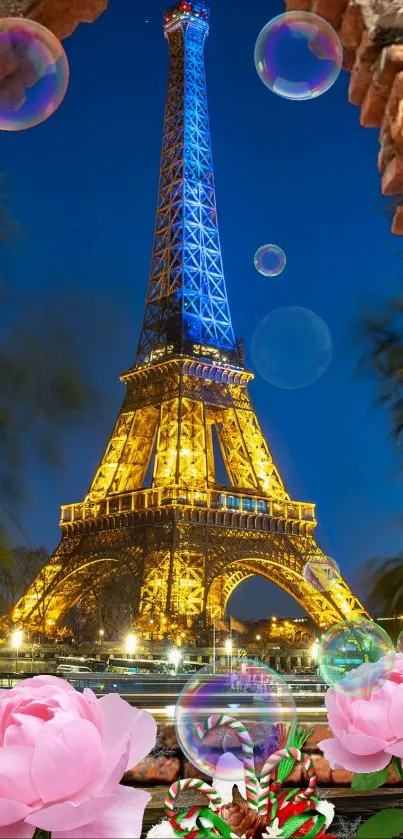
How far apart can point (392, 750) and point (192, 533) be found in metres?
27.8

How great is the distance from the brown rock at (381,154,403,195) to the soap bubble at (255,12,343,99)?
834 mm

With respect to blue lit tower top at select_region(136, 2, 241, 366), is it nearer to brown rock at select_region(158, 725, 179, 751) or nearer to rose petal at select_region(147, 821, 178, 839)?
brown rock at select_region(158, 725, 179, 751)

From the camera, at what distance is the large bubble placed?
192 centimetres

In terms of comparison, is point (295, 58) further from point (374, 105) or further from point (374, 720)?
point (374, 720)

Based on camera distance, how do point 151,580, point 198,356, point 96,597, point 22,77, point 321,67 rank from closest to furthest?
point 22,77 < point 321,67 < point 151,580 < point 198,356 < point 96,597

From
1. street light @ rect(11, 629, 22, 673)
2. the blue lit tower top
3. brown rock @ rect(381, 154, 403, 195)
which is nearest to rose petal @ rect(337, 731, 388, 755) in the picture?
brown rock @ rect(381, 154, 403, 195)

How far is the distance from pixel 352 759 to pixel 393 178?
3064 millimetres

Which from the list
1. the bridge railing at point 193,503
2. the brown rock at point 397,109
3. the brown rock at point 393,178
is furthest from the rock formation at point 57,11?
the bridge railing at point 193,503

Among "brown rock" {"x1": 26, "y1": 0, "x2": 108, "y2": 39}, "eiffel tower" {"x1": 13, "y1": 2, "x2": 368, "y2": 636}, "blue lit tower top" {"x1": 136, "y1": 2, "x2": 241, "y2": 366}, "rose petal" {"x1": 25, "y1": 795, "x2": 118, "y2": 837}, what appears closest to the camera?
"rose petal" {"x1": 25, "y1": 795, "x2": 118, "y2": 837}

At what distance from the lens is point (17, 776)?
40.3 inches

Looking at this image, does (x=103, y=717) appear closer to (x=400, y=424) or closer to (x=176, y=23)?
(x=400, y=424)

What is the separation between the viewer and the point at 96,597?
37.6 m

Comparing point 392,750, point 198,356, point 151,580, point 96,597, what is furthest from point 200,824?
point 96,597

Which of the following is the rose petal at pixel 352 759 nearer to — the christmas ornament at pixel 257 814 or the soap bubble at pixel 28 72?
the christmas ornament at pixel 257 814
